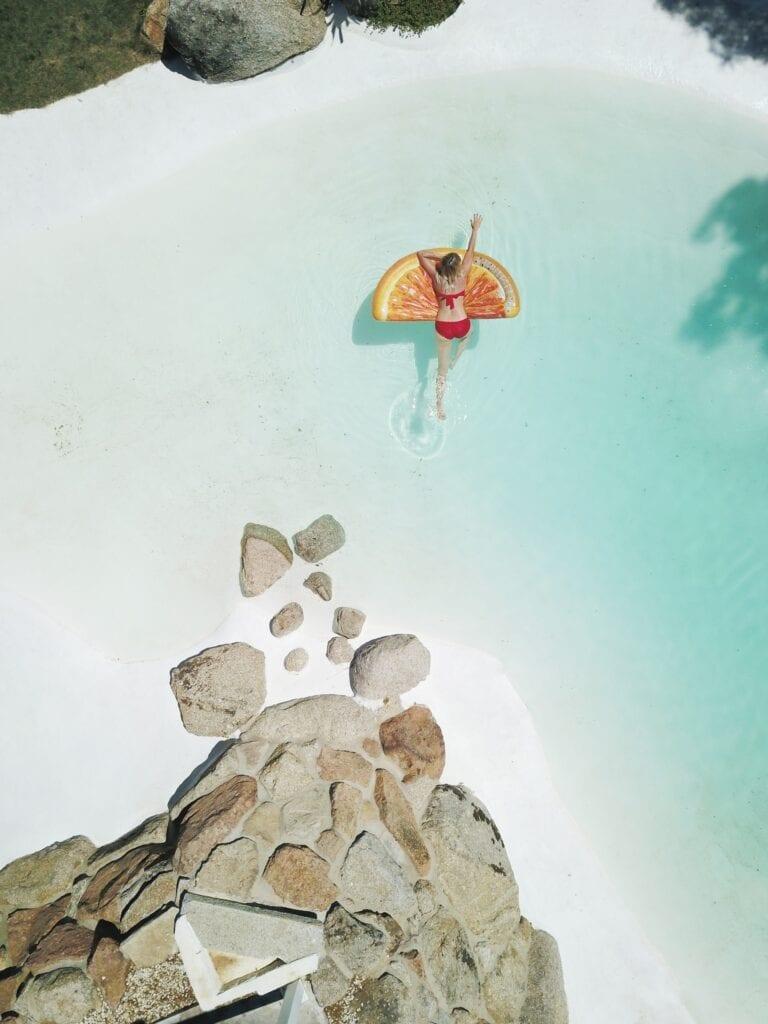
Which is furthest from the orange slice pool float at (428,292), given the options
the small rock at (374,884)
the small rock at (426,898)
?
the small rock at (426,898)

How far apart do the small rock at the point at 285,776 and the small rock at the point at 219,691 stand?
620 millimetres

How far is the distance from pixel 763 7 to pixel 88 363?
8626mm

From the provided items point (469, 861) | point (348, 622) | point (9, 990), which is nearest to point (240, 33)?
point (348, 622)

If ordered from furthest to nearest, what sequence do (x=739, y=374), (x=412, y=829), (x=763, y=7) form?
(x=739, y=374), (x=763, y=7), (x=412, y=829)

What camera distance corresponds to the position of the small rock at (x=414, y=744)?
6.58m

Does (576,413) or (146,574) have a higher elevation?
(576,413)

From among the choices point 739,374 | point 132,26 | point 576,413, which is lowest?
point 576,413

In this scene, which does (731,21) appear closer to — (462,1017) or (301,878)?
(301,878)

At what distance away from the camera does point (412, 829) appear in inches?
250

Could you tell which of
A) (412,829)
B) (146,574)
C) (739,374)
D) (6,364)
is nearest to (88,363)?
(6,364)

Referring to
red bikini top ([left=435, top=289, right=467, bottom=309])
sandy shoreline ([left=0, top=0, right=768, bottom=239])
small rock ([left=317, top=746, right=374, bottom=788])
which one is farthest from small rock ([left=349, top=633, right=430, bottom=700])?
sandy shoreline ([left=0, top=0, right=768, bottom=239])

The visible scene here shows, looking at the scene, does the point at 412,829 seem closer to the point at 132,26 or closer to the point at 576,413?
the point at 576,413

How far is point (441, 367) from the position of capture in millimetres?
7082

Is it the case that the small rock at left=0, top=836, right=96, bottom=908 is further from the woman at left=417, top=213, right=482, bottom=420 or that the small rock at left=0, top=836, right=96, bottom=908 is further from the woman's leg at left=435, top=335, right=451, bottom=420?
the woman at left=417, top=213, right=482, bottom=420
